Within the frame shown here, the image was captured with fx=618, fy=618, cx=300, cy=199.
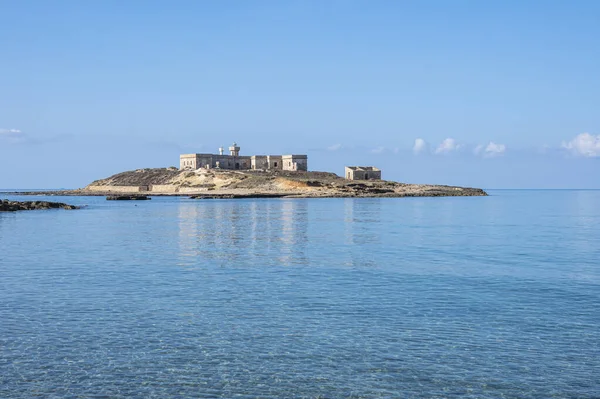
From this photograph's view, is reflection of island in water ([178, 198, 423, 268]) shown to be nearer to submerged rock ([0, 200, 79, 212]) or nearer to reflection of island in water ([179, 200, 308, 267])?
reflection of island in water ([179, 200, 308, 267])

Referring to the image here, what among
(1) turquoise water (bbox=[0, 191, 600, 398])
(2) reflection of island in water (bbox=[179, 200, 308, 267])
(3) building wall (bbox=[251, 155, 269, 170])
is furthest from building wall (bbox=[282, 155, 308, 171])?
(1) turquoise water (bbox=[0, 191, 600, 398])

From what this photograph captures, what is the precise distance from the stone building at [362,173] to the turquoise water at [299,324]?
135482mm

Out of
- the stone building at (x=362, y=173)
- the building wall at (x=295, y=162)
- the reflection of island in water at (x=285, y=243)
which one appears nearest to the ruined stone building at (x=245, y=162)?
the building wall at (x=295, y=162)

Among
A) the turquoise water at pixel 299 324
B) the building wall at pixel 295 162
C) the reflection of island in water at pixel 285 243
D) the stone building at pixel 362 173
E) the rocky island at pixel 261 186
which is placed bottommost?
the turquoise water at pixel 299 324

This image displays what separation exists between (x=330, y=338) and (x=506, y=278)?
12.7 m

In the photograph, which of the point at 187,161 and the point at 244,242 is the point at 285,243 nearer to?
the point at 244,242

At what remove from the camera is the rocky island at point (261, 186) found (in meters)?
149

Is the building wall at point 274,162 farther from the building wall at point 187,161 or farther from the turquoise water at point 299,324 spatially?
the turquoise water at point 299,324

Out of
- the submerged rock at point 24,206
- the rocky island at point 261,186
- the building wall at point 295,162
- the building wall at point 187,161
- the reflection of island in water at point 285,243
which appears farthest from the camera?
the building wall at point 187,161

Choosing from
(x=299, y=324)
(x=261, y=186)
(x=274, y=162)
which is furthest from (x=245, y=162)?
(x=299, y=324)

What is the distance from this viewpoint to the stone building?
17175 centimetres

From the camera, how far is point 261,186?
157 metres

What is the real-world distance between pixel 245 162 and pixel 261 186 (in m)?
33.8

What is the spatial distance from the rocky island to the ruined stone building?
16.3ft
